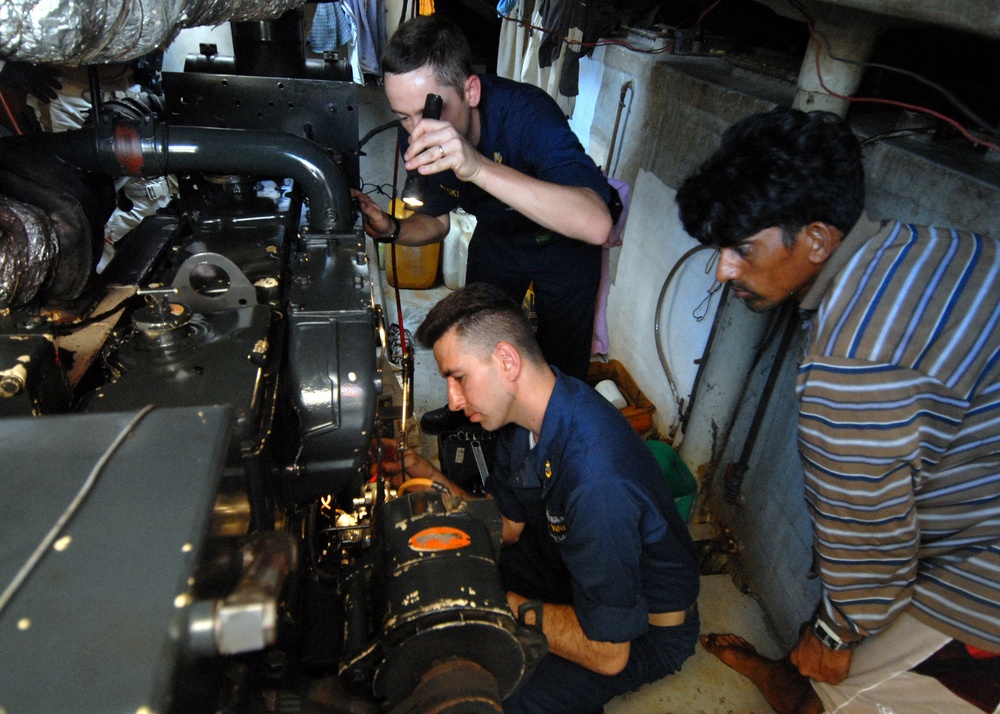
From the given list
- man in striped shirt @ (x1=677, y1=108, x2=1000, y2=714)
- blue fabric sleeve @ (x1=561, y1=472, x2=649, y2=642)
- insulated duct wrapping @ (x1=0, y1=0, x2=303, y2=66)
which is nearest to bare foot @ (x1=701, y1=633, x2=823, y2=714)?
man in striped shirt @ (x1=677, y1=108, x2=1000, y2=714)

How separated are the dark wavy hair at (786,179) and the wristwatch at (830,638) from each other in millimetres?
1015

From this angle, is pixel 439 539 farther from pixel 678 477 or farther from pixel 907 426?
pixel 678 477

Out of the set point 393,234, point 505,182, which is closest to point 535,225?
point 393,234

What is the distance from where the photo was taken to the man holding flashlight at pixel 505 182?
1784 mm

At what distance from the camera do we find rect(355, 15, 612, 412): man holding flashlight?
1.78 meters

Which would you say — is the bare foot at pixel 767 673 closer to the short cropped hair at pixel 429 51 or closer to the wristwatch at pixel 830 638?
the wristwatch at pixel 830 638

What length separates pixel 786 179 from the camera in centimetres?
147

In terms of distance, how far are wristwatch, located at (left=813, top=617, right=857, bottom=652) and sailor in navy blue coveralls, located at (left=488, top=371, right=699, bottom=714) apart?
33 centimetres

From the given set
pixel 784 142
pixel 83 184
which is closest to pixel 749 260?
pixel 784 142

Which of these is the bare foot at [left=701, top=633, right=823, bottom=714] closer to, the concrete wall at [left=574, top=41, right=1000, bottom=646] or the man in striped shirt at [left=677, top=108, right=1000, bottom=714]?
the concrete wall at [left=574, top=41, right=1000, bottom=646]

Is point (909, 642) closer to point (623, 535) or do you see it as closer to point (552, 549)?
point (623, 535)

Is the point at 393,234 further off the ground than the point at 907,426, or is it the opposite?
the point at 907,426

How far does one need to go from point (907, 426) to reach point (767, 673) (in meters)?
1.38

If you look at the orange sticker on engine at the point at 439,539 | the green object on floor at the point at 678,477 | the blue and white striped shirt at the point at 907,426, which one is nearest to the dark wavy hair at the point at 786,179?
the blue and white striped shirt at the point at 907,426
